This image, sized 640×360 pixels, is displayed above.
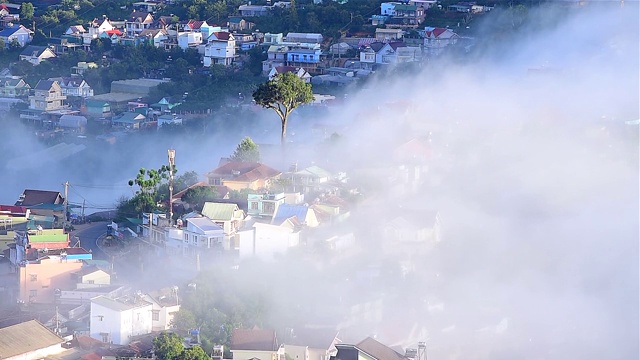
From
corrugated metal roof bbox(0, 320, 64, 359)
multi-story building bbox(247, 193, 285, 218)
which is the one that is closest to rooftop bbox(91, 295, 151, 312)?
corrugated metal roof bbox(0, 320, 64, 359)

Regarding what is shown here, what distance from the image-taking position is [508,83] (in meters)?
27.1

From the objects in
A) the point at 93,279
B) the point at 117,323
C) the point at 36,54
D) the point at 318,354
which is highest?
the point at 117,323

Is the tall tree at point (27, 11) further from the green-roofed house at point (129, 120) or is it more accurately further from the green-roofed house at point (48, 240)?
the green-roofed house at point (48, 240)

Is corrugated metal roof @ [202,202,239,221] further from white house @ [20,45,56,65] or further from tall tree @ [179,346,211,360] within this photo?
white house @ [20,45,56,65]

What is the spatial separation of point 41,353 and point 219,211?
3952 millimetres

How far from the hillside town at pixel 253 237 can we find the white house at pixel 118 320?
0.02 m

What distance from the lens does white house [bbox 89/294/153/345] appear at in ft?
49.0

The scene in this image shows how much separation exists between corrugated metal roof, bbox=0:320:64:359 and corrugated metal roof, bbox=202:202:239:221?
3.47 metres

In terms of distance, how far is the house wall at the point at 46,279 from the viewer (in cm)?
1644

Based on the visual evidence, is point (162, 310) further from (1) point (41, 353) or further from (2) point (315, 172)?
(2) point (315, 172)

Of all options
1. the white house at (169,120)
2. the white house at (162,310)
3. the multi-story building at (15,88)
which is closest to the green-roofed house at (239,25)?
the multi-story building at (15,88)

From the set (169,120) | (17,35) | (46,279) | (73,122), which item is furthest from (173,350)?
(17,35)

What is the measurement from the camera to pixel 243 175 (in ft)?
64.1

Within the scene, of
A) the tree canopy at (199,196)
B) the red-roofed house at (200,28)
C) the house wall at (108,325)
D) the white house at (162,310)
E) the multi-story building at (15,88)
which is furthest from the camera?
the red-roofed house at (200,28)
